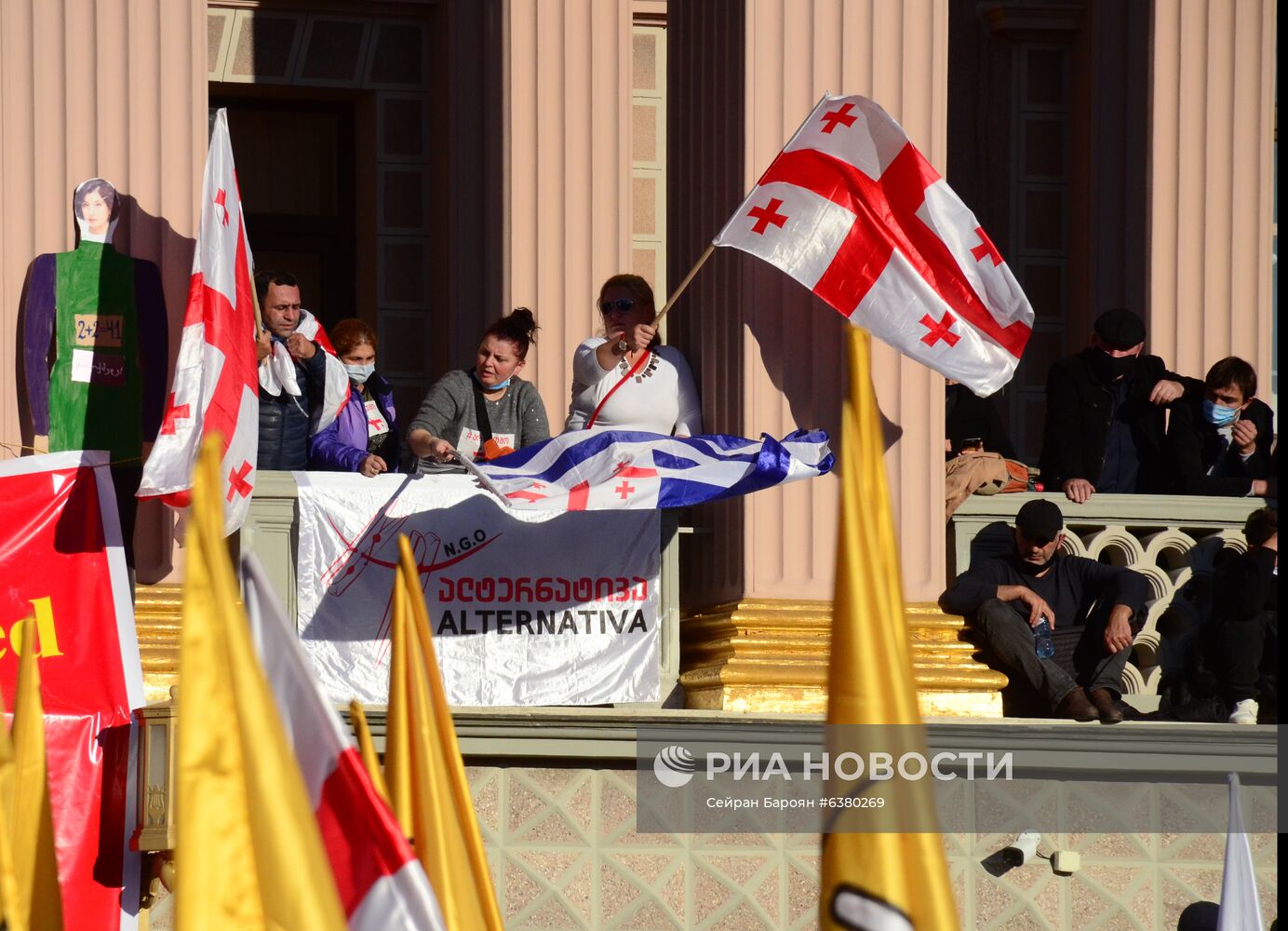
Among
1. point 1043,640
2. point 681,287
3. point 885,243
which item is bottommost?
point 1043,640

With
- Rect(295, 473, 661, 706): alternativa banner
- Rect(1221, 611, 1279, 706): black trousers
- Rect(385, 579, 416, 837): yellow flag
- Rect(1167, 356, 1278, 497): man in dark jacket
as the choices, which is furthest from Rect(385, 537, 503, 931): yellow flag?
Rect(1167, 356, 1278, 497): man in dark jacket

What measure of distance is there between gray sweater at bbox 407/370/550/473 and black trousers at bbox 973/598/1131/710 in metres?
2.21

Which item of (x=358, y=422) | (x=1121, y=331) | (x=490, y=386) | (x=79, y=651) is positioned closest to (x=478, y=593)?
(x=490, y=386)

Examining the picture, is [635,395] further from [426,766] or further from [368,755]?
[368,755]

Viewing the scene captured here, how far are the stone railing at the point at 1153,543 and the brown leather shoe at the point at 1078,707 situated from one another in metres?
0.68

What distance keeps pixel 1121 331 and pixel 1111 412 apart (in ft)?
1.34

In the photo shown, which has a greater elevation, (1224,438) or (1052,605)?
(1224,438)

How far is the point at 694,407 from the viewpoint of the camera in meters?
12.3

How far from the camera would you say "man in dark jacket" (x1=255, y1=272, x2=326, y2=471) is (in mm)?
11992

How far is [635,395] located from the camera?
11969 mm

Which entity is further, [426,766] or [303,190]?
[303,190]

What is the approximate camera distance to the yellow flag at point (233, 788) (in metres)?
5.17

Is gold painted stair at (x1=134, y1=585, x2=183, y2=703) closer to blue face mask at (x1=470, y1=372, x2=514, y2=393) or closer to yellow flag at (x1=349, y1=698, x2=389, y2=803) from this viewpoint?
blue face mask at (x1=470, y1=372, x2=514, y2=393)

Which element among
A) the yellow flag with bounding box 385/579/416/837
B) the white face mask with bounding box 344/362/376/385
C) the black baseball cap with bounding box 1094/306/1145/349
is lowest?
the yellow flag with bounding box 385/579/416/837
